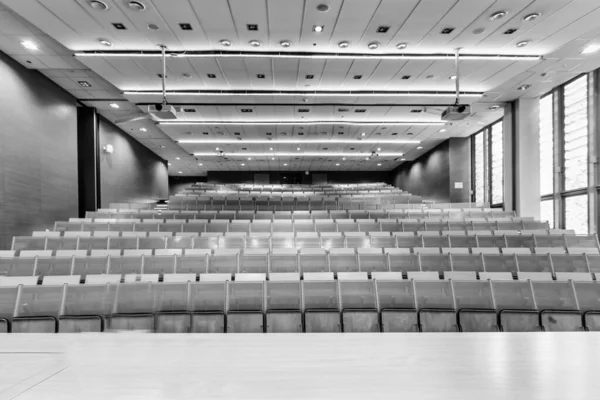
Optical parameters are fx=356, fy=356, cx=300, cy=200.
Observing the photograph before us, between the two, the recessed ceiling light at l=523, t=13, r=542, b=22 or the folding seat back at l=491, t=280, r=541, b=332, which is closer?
the folding seat back at l=491, t=280, r=541, b=332

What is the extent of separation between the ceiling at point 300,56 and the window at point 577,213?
2246 millimetres

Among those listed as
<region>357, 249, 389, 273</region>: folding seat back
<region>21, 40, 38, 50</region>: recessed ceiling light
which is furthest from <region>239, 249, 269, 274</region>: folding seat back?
<region>21, 40, 38, 50</region>: recessed ceiling light

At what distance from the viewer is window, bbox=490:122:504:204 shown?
30.9 feet

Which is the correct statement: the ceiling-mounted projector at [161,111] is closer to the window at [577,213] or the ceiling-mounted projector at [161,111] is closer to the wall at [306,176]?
the window at [577,213]

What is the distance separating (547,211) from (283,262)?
6.37m

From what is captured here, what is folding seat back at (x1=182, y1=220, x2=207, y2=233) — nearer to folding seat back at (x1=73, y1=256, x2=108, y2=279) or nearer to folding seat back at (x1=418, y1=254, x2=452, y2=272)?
folding seat back at (x1=73, y1=256, x2=108, y2=279)

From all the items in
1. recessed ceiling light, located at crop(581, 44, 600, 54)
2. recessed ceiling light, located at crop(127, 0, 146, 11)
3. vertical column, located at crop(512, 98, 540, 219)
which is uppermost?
recessed ceiling light, located at crop(127, 0, 146, 11)

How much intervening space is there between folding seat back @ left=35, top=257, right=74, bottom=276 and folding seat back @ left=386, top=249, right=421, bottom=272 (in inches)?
148

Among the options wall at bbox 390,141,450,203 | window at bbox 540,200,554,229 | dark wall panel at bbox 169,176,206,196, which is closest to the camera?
window at bbox 540,200,554,229

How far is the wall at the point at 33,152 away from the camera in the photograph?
17.2ft

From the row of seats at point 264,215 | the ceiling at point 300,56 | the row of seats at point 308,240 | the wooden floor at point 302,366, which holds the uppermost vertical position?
the ceiling at point 300,56

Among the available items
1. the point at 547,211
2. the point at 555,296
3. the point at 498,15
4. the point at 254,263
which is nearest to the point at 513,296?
the point at 555,296

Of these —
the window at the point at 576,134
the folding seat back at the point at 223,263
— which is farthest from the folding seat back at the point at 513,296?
the window at the point at 576,134

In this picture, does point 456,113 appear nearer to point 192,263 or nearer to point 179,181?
point 192,263
